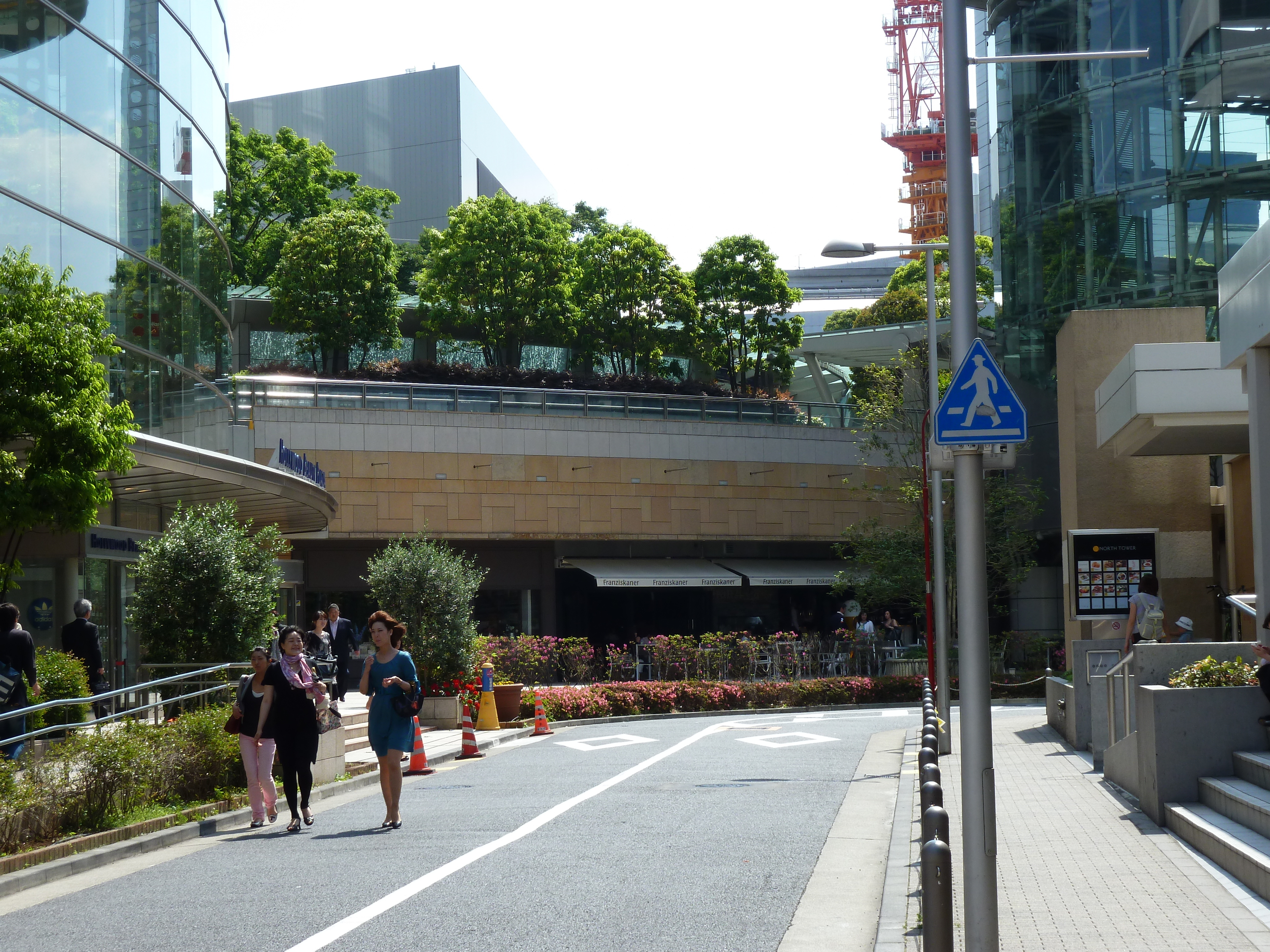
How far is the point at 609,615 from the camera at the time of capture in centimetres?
4412

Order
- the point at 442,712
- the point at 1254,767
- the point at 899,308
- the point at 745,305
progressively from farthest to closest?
the point at 899,308 < the point at 745,305 < the point at 442,712 < the point at 1254,767

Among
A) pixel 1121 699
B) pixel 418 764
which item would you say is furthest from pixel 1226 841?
pixel 418 764

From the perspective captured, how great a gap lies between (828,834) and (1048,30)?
3210cm

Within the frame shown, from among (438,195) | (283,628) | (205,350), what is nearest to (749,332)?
(438,195)

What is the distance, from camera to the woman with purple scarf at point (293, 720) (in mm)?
12680

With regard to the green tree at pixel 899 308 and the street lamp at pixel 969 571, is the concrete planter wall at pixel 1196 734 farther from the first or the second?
the green tree at pixel 899 308

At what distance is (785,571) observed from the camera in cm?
4494

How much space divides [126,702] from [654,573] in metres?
25.3

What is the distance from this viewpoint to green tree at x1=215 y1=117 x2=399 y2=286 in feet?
187

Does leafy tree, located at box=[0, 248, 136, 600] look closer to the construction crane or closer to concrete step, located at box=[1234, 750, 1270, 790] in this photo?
concrete step, located at box=[1234, 750, 1270, 790]

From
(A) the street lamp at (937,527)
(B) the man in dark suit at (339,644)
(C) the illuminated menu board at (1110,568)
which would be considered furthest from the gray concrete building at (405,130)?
(A) the street lamp at (937,527)

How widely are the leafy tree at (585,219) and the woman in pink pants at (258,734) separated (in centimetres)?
5664

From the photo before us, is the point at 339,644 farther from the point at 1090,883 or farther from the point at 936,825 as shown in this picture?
the point at 936,825

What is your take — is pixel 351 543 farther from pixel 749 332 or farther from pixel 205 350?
pixel 749 332
